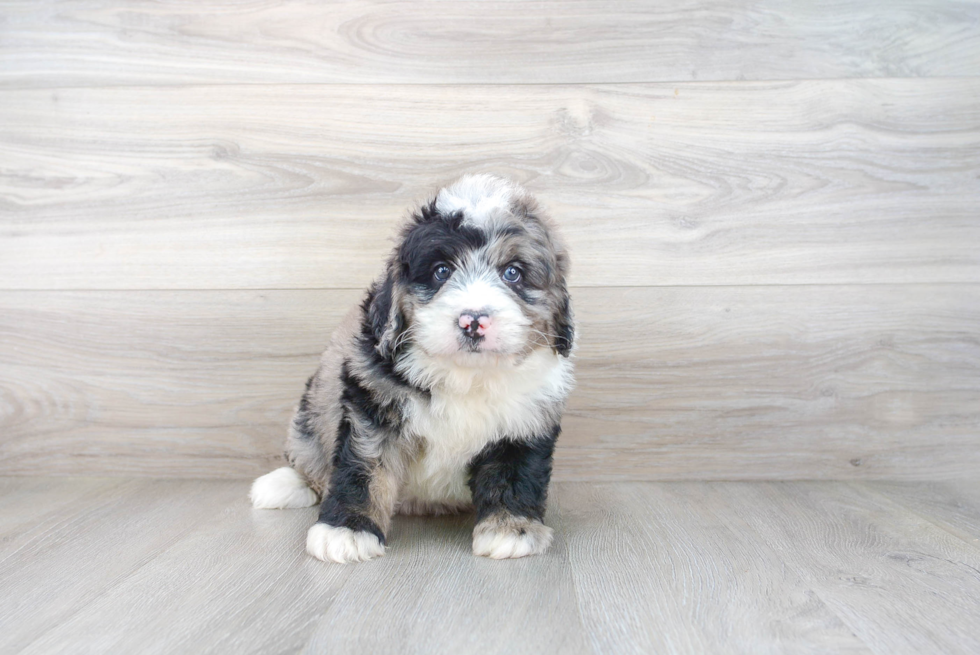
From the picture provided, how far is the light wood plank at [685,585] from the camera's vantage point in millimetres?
1448

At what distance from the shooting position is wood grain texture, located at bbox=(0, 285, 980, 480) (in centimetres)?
268

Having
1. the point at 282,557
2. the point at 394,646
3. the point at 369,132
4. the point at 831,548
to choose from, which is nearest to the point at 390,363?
the point at 282,557

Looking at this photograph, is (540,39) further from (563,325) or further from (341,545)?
(341,545)

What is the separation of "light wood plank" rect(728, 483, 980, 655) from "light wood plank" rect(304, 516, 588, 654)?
1.87 ft

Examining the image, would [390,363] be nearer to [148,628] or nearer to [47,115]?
[148,628]

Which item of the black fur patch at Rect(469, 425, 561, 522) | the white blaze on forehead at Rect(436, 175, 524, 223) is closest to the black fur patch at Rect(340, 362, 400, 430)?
the black fur patch at Rect(469, 425, 561, 522)

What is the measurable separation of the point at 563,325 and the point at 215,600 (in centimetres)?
102

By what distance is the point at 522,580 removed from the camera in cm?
177

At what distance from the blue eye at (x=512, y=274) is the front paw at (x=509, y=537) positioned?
1.97ft

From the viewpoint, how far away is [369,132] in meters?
2.65

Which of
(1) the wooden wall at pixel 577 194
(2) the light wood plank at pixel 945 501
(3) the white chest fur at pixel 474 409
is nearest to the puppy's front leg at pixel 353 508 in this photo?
(3) the white chest fur at pixel 474 409

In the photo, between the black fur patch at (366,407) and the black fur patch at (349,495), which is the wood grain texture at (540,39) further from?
the black fur patch at (349,495)

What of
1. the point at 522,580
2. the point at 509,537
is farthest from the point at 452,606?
the point at 509,537

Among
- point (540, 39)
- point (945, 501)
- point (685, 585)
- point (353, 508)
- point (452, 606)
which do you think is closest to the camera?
point (452, 606)
